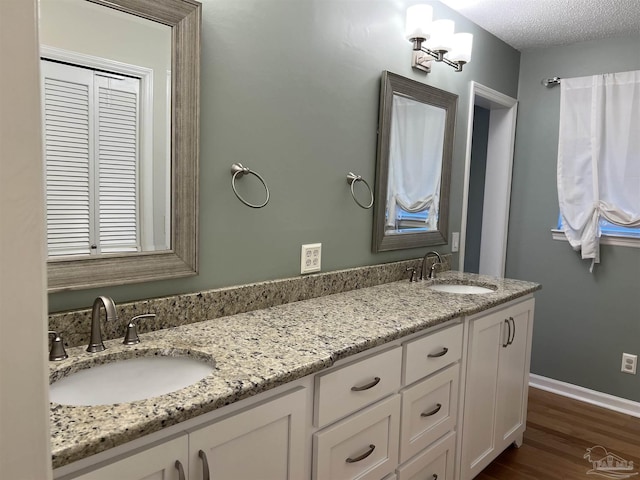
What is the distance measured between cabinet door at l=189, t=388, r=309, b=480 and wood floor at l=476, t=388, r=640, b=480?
146 cm

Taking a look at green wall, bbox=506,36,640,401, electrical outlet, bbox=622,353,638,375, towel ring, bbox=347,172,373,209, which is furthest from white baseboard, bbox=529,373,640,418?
towel ring, bbox=347,172,373,209

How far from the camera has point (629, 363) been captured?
9.52 feet

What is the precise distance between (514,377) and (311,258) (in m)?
1.23

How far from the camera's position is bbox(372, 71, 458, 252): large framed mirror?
221 cm

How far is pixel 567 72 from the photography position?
3.03 m

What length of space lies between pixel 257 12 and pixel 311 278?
3.26 feet

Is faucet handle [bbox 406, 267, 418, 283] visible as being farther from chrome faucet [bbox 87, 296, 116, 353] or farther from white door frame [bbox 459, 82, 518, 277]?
chrome faucet [bbox 87, 296, 116, 353]

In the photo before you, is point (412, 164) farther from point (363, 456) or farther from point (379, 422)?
point (363, 456)

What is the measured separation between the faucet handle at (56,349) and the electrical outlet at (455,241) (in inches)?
86.4

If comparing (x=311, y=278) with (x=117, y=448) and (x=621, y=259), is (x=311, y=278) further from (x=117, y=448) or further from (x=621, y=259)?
(x=621, y=259)

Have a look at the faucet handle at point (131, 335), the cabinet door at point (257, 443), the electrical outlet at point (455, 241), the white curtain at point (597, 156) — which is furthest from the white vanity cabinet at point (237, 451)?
the white curtain at point (597, 156)

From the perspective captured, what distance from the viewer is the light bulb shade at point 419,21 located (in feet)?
6.99

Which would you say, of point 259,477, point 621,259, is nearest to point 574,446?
point 621,259

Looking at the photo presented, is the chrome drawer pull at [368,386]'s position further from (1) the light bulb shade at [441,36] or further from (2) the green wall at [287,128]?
(1) the light bulb shade at [441,36]
